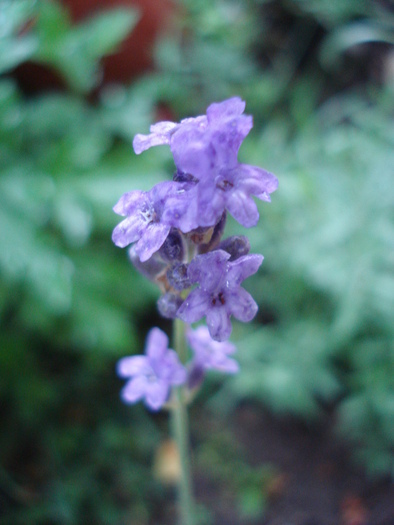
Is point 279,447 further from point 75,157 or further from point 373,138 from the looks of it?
point 75,157

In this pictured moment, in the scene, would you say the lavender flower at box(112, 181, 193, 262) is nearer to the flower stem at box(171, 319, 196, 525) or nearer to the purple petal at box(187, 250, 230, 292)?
the purple petal at box(187, 250, 230, 292)

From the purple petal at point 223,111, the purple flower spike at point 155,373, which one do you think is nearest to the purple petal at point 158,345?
the purple flower spike at point 155,373

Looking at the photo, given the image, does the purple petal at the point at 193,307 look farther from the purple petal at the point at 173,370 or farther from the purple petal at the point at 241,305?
the purple petal at the point at 173,370

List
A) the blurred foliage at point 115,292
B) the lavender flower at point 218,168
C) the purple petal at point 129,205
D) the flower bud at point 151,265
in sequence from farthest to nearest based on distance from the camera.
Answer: the blurred foliage at point 115,292 → the flower bud at point 151,265 → the purple petal at point 129,205 → the lavender flower at point 218,168

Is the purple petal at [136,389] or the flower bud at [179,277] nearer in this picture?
the flower bud at [179,277]

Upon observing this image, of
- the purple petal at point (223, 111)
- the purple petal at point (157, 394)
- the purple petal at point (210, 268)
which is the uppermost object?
the purple petal at point (223, 111)

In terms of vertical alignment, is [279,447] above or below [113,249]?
below

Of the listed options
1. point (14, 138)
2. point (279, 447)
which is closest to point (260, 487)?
point (279, 447)

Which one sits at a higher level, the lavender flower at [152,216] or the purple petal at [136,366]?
the lavender flower at [152,216]
